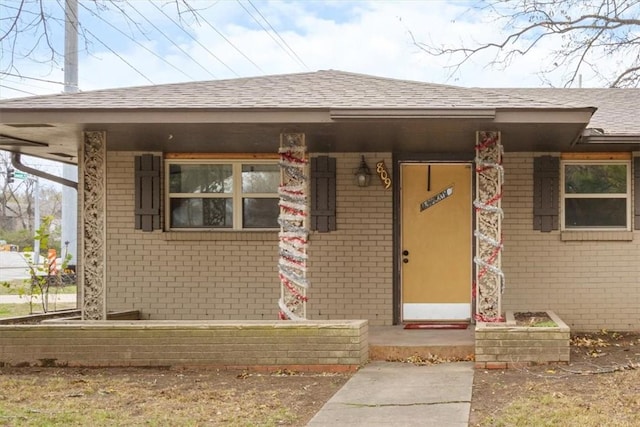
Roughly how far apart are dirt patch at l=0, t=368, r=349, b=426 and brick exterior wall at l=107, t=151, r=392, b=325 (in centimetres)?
250

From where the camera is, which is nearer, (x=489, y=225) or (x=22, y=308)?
(x=489, y=225)

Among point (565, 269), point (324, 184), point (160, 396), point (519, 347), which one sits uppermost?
point (324, 184)

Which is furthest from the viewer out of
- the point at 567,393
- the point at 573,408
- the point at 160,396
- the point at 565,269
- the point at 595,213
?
the point at 595,213

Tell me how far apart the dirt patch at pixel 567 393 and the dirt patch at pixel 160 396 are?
1.42 meters

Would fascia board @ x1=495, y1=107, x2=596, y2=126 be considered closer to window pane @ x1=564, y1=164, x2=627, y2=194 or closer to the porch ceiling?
the porch ceiling

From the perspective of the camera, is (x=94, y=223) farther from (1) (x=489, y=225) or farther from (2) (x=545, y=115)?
(2) (x=545, y=115)

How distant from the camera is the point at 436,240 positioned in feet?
33.3

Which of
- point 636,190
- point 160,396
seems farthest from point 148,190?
point 636,190

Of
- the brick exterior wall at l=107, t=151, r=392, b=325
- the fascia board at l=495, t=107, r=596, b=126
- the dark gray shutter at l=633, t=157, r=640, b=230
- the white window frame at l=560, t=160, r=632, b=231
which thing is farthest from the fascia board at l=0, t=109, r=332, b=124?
the dark gray shutter at l=633, t=157, r=640, b=230

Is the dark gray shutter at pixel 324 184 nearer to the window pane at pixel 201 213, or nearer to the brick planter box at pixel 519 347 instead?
the window pane at pixel 201 213

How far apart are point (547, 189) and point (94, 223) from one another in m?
5.86

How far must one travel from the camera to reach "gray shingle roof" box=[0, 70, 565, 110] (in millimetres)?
7641

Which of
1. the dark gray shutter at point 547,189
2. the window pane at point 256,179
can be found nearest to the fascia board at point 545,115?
the dark gray shutter at point 547,189

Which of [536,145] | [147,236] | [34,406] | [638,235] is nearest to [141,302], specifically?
[147,236]
